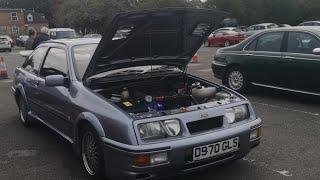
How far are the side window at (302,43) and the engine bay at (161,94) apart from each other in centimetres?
334

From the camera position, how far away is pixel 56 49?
6.22m

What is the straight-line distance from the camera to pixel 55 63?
6.12 metres

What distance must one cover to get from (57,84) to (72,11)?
64.5 m

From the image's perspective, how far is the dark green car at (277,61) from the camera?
822cm

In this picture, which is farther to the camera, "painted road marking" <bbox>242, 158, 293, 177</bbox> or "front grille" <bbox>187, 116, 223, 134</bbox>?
"painted road marking" <bbox>242, 158, 293, 177</bbox>

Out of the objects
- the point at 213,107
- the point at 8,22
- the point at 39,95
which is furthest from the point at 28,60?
the point at 8,22

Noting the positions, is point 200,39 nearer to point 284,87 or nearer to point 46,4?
point 284,87

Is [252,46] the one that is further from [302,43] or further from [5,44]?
[5,44]

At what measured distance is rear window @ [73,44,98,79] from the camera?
218 inches

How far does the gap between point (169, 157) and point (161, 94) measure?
→ 1434 millimetres

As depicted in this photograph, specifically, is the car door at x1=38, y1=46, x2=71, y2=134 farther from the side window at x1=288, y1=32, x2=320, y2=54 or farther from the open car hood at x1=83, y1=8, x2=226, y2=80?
the side window at x1=288, y1=32, x2=320, y2=54

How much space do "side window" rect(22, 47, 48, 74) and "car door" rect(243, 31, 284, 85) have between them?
14.4ft

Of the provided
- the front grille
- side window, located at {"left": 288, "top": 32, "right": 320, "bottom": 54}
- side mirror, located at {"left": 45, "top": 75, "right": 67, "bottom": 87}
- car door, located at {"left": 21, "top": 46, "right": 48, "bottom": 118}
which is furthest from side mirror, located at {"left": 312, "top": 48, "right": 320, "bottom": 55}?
side mirror, located at {"left": 45, "top": 75, "right": 67, "bottom": 87}

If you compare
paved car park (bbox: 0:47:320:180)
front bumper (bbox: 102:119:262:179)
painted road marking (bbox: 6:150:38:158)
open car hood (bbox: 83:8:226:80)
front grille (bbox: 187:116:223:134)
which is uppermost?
open car hood (bbox: 83:8:226:80)
